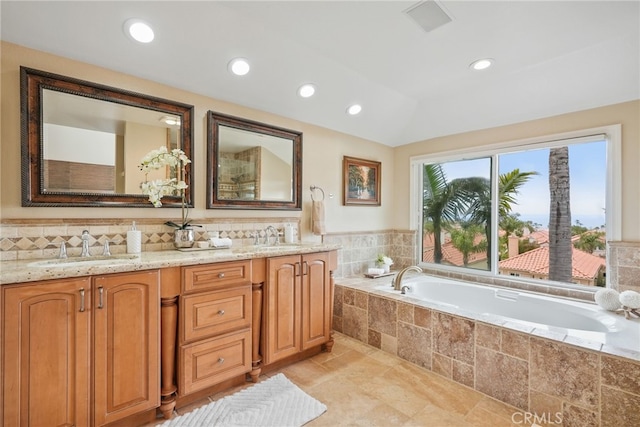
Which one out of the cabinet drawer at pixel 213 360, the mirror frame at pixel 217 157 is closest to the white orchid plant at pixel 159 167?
the mirror frame at pixel 217 157

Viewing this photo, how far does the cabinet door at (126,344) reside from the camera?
1.52 m

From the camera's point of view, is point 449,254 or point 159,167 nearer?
point 159,167

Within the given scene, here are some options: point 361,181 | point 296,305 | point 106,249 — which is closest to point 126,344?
point 106,249

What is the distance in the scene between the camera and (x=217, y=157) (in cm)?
249

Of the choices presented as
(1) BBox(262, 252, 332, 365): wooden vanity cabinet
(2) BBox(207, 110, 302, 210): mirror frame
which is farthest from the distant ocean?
(2) BBox(207, 110, 302, 210): mirror frame

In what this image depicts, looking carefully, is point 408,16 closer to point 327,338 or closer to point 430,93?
point 430,93

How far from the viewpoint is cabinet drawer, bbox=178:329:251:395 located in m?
1.81

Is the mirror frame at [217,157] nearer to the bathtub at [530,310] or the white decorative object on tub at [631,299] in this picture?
the bathtub at [530,310]

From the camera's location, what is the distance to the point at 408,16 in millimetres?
1946

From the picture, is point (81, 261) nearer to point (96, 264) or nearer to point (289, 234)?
point (96, 264)

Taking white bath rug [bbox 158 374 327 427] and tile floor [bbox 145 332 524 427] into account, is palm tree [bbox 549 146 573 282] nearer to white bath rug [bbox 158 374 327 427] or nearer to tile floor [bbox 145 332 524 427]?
tile floor [bbox 145 332 524 427]

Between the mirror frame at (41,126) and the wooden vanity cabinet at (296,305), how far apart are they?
1100 millimetres

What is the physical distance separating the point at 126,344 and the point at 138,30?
1.88 metres

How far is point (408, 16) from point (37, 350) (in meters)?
2.76
